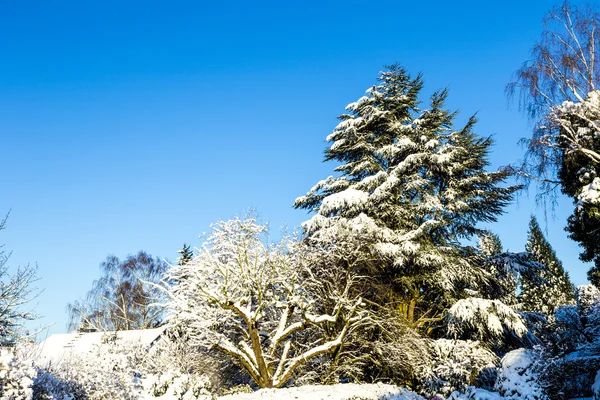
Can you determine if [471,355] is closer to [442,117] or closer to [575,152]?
[575,152]

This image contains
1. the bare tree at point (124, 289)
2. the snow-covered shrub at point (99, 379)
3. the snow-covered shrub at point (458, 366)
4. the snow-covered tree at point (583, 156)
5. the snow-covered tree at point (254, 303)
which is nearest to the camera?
the snow-covered shrub at point (99, 379)

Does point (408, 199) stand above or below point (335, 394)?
above

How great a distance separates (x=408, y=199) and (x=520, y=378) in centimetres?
733

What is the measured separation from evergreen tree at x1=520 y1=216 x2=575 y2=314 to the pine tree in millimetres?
21122

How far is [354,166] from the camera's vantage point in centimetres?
1684

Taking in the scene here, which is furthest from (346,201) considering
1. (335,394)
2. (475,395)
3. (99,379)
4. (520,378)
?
(99,379)

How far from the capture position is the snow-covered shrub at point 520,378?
953cm

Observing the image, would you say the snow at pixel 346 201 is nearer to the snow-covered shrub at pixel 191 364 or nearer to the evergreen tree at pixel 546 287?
the snow-covered shrub at pixel 191 364

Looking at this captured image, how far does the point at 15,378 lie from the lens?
267 inches

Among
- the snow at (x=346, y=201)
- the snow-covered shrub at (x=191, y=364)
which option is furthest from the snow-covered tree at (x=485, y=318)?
the snow-covered shrub at (x=191, y=364)

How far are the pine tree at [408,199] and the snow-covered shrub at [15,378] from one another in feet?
29.5

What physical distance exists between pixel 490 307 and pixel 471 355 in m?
1.55

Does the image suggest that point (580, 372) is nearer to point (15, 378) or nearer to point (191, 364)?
point (191, 364)

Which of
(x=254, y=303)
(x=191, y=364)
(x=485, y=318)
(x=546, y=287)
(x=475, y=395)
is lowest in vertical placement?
(x=475, y=395)
